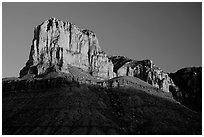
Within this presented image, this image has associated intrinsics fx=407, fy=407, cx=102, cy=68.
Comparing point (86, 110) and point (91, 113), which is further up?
point (86, 110)

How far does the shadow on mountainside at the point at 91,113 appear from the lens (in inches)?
5354

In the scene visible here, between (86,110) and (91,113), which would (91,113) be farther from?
(86,110)

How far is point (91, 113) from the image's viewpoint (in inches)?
5719

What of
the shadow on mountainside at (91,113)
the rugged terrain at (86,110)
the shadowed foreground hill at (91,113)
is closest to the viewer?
the shadow on mountainside at (91,113)

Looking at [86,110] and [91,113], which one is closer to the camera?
[91,113]

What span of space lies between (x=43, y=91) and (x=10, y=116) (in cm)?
2211

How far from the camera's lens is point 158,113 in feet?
515

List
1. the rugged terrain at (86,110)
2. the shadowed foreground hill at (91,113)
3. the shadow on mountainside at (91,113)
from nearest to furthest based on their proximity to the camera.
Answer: the shadow on mountainside at (91,113)
the shadowed foreground hill at (91,113)
the rugged terrain at (86,110)

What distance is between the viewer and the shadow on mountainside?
136 m

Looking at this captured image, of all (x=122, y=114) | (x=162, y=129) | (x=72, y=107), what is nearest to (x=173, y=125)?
(x=162, y=129)

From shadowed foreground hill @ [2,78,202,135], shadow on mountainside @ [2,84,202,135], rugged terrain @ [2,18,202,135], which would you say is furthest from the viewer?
rugged terrain @ [2,18,202,135]

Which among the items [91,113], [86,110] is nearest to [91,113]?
[91,113]

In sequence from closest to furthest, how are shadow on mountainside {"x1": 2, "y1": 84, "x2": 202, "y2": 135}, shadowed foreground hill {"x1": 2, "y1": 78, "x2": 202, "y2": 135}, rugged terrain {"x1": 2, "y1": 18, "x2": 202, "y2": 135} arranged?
shadow on mountainside {"x1": 2, "y1": 84, "x2": 202, "y2": 135}, shadowed foreground hill {"x1": 2, "y1": 78, "x2": 202, "y2": 135}, rugged terrain {"x1": 2, "y1": 18, "x2": 202, "y2": 135}

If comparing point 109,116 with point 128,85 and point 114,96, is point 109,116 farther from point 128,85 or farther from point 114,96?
point 128,85
